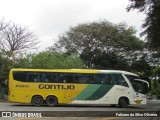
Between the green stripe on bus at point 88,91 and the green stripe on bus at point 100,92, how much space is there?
0.19 m

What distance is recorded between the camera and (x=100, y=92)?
107 ft

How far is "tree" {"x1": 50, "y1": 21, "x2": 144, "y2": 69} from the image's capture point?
2425 inches

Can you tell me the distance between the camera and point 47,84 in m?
32.2

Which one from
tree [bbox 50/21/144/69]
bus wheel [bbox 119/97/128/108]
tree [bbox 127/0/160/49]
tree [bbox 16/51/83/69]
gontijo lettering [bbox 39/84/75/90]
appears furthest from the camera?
tree [bbox 50/21/144/69]

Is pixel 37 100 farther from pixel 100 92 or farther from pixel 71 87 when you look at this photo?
pixel 100 92

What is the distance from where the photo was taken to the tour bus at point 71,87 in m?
31.9

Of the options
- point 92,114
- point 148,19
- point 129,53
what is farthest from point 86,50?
point 92,114

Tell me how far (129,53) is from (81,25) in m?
8.51

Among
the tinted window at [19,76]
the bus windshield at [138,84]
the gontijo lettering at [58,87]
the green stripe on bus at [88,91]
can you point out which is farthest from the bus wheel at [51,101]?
the bus windshield at [138,84]

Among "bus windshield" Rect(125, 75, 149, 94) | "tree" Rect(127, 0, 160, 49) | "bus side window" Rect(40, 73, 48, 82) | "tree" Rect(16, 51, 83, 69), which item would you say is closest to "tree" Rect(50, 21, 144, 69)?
"tree" Rect(16, 51, 83, 69)

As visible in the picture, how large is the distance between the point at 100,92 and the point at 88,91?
0.97m

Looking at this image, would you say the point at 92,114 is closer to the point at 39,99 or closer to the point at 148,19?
the point at 148,19

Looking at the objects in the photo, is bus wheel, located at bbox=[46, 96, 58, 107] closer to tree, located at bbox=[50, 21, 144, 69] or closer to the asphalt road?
the asphalt road

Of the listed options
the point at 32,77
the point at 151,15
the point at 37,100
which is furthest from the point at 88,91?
the point at 151,15
